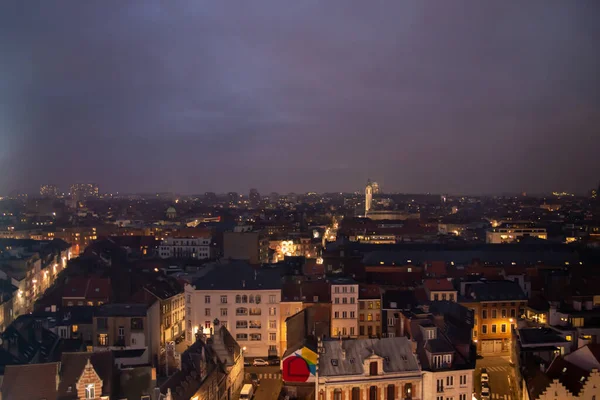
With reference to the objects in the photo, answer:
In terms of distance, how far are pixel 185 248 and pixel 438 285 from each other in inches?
1664

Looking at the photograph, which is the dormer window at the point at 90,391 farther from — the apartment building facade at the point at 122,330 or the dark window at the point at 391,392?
the apartment building facade at the point at 122,330

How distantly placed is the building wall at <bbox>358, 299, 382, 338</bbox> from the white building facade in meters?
39.4

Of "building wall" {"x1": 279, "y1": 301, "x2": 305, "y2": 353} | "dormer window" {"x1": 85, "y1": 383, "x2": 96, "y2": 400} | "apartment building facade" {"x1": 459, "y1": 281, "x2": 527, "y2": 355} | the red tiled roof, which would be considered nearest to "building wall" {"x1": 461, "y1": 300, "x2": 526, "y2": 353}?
"apartment building facade" {"x1": 459, "y1": 281, "x2": 527, "y2": 355}

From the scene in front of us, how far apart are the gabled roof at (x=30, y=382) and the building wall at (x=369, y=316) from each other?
1800 centimetres

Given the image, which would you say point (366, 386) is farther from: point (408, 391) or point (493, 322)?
point (493, 322)

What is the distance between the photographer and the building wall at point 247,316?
3091cm

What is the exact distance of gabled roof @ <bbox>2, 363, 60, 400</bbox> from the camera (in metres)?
17.8

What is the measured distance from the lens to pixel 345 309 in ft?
103

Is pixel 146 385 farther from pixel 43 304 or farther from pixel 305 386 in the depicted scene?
pixel 43 304

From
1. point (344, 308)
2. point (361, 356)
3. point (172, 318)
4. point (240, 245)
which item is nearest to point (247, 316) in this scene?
point (344, 308)

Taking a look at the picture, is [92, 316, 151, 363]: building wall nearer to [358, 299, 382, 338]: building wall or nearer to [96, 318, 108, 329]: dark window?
[96, 318, 108, 329]: dark window

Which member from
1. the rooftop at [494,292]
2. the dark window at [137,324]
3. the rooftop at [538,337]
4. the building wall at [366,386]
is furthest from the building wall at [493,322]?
the dark window at [137,324]

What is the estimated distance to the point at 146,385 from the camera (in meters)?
18.8

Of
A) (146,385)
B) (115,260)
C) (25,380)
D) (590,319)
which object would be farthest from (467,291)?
(115,260)
